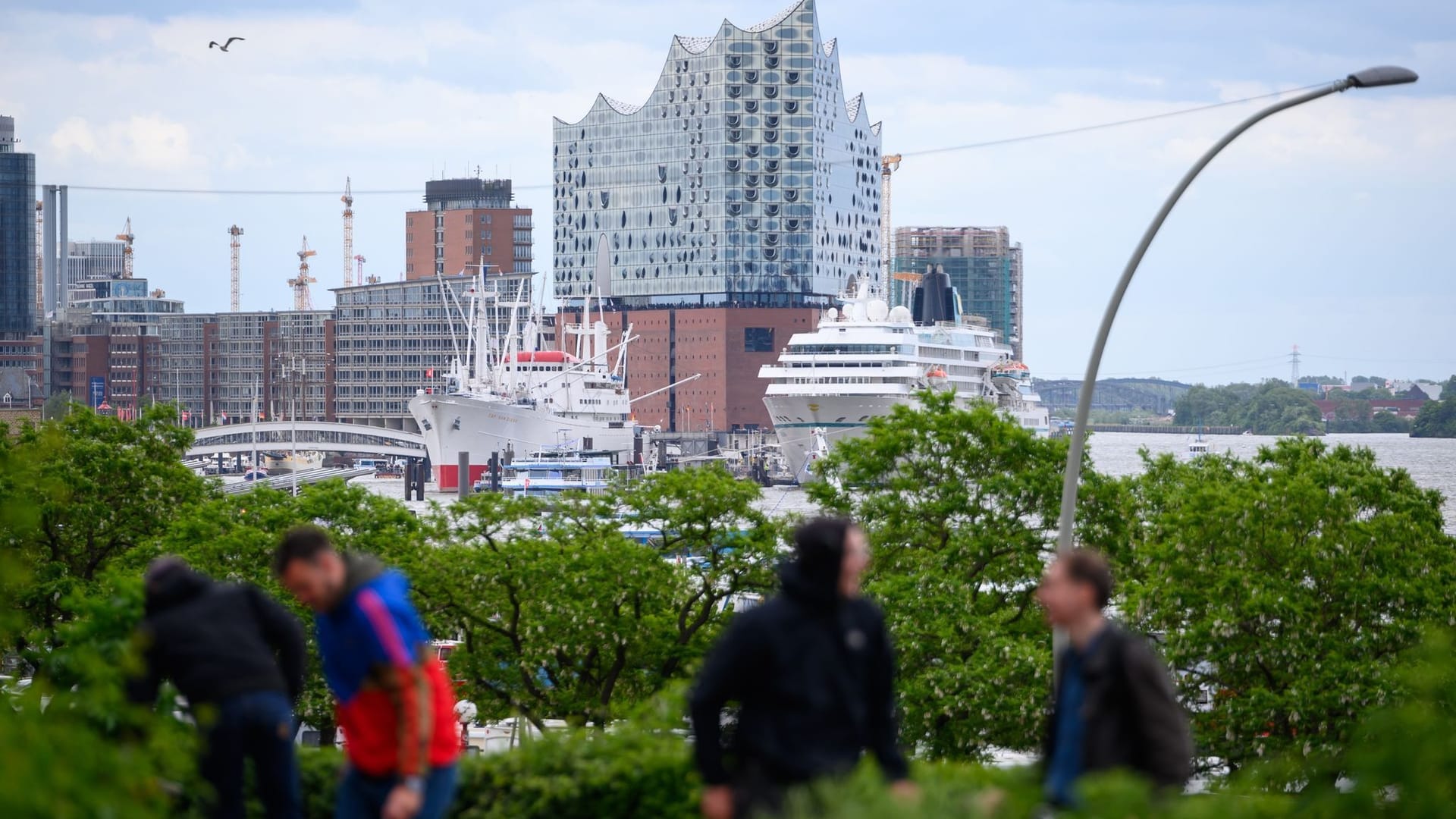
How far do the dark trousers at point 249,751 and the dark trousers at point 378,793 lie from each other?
646 millimetres

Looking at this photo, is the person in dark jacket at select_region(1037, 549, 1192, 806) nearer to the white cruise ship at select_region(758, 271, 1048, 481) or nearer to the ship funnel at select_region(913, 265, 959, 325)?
the white cruise ship at select_region(758, 271, 1048, 481)

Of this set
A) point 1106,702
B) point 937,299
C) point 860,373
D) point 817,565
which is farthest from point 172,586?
point 937,299

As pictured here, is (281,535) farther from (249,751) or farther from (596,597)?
(249,751)

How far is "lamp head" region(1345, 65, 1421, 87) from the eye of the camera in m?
18.1

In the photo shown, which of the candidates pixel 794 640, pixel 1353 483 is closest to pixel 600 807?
pixel 794 640

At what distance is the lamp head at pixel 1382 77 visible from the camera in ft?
59.5

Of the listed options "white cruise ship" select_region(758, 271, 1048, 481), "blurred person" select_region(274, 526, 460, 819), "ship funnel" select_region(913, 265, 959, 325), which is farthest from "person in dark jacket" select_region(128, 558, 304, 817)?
"ship funnel" select_region(913, 265, 959, 325)

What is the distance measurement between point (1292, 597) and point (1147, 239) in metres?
11.8

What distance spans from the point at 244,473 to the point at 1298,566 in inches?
6065

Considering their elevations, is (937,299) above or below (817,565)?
above

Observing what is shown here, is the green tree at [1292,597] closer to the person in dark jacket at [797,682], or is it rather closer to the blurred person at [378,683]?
the person in dark jacket at [797,682]

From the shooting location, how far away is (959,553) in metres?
30.2

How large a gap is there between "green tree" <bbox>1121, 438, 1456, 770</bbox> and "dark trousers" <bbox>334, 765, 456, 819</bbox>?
67.1 feet

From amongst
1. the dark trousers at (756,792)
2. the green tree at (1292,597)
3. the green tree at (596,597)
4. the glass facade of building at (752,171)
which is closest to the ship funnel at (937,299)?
the glass facade of building at (752,171)
